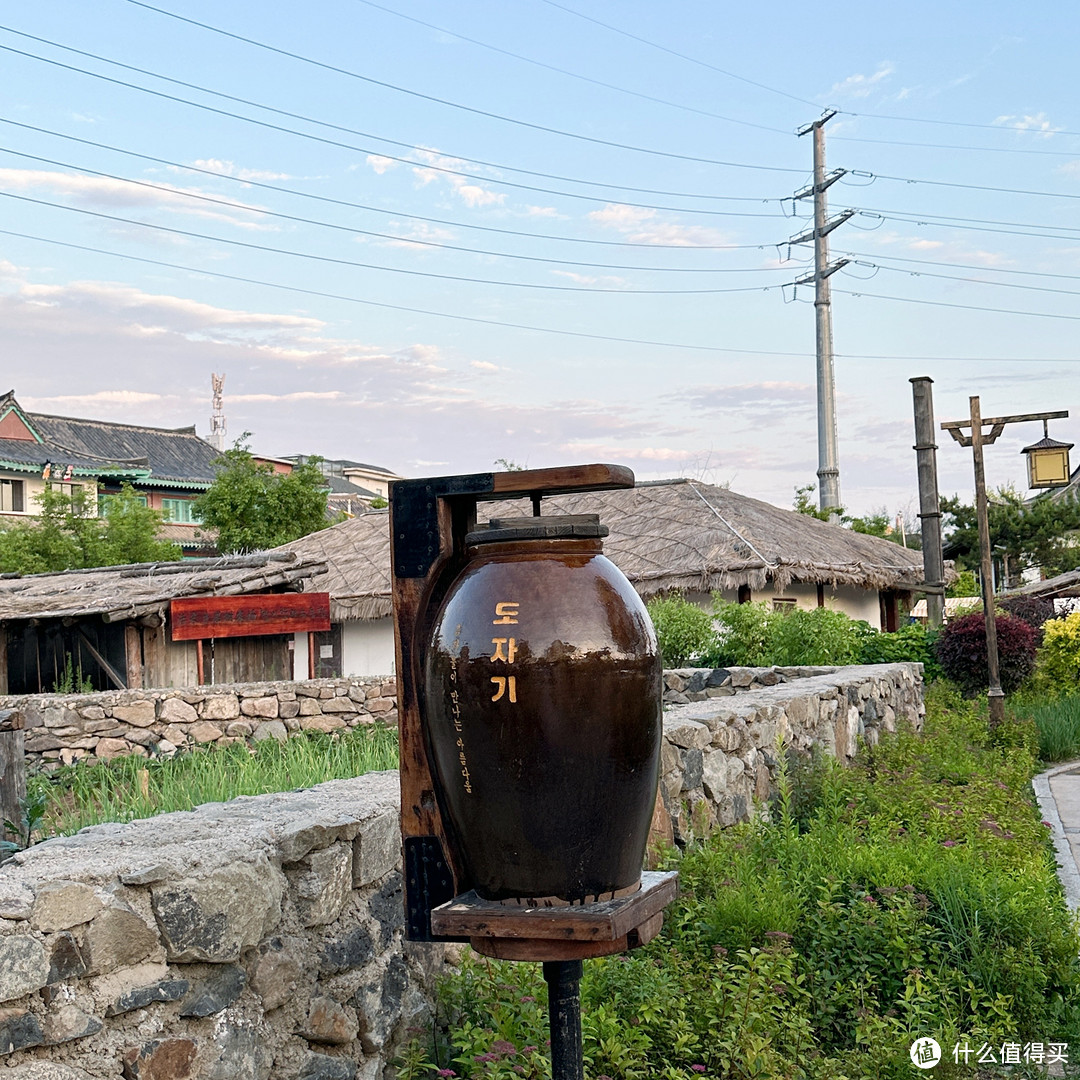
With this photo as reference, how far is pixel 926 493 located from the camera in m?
18.4

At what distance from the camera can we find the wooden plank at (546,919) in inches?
95.8

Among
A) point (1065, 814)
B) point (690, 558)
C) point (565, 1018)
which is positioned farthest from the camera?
point (690, 558)

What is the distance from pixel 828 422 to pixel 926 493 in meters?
16.5

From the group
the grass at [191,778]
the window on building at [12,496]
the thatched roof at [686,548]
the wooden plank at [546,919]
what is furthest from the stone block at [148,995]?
the window on building at [12,496]

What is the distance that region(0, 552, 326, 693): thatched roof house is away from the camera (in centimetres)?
1441

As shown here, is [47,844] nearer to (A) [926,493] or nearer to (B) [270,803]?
(B) [270,803]

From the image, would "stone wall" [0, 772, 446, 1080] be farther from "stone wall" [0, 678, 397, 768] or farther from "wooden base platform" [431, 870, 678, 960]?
"stone wall" [0, 678, 397, 768]

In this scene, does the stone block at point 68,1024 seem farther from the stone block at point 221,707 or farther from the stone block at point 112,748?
the stone block at point 221,707

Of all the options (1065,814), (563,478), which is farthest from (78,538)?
(563,478)

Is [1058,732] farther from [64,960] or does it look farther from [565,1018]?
[64,960]

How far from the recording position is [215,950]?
9.41 feet

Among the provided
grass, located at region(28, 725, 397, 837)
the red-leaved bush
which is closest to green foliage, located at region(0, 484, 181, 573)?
grass, located at region(28, 725, 397, 837)

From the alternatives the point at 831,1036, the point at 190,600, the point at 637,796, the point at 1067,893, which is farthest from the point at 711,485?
the point at 637,796

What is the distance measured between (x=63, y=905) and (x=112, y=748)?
339 inches
